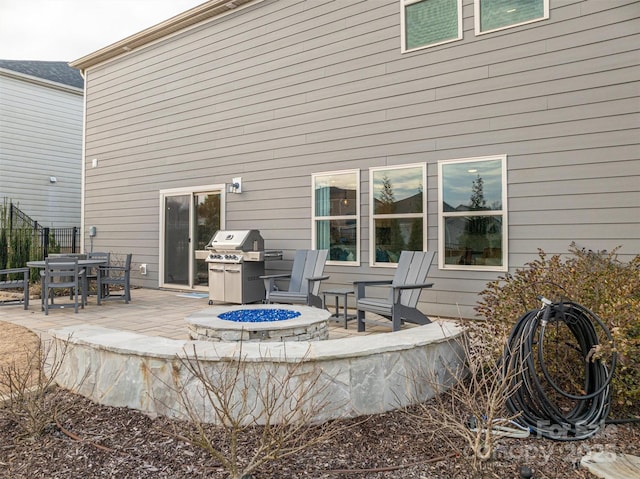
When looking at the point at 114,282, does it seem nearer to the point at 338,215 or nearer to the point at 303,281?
the point at 303,281

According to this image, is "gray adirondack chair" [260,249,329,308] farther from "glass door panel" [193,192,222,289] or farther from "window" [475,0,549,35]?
"window" [475,0,549,35]

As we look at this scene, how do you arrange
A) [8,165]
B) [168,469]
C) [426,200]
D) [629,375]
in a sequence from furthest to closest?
[8,165] < [426,200] < [629,375] < [168,469]

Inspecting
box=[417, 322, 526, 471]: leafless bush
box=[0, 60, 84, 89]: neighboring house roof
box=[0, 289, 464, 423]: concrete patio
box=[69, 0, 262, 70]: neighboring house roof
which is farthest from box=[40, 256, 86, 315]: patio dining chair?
box=[0, 60, 84, 89]: neighboring house roof

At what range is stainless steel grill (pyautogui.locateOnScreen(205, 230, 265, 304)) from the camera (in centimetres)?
675

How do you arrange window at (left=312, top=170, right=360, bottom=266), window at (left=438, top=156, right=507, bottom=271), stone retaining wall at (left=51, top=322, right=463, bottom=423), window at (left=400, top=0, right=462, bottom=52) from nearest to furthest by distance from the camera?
stone retaining wall at (left=51, top=322, right=463, bottom=423) → window at (left=438, top=156, right=507, bottom=271) → window at (left=400, top=0, right=462, bottom=52) → window at (left=312, top=170, right=360, bottom=266)

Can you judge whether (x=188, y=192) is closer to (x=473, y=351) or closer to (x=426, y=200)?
(x=426, y=200)

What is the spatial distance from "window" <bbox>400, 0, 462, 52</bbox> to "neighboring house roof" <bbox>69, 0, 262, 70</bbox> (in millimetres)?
2955

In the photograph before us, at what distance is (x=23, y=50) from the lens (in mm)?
27766

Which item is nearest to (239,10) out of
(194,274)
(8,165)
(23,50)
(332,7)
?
(332,7)

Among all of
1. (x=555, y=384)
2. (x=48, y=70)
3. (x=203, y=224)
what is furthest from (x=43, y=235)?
(x=555, y=384)

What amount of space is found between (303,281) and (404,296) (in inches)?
67.4

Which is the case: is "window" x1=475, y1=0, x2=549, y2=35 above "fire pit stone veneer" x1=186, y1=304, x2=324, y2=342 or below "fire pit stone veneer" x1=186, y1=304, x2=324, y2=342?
above

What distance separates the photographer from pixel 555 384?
8.70 feet

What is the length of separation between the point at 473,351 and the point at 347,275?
11.4ft
